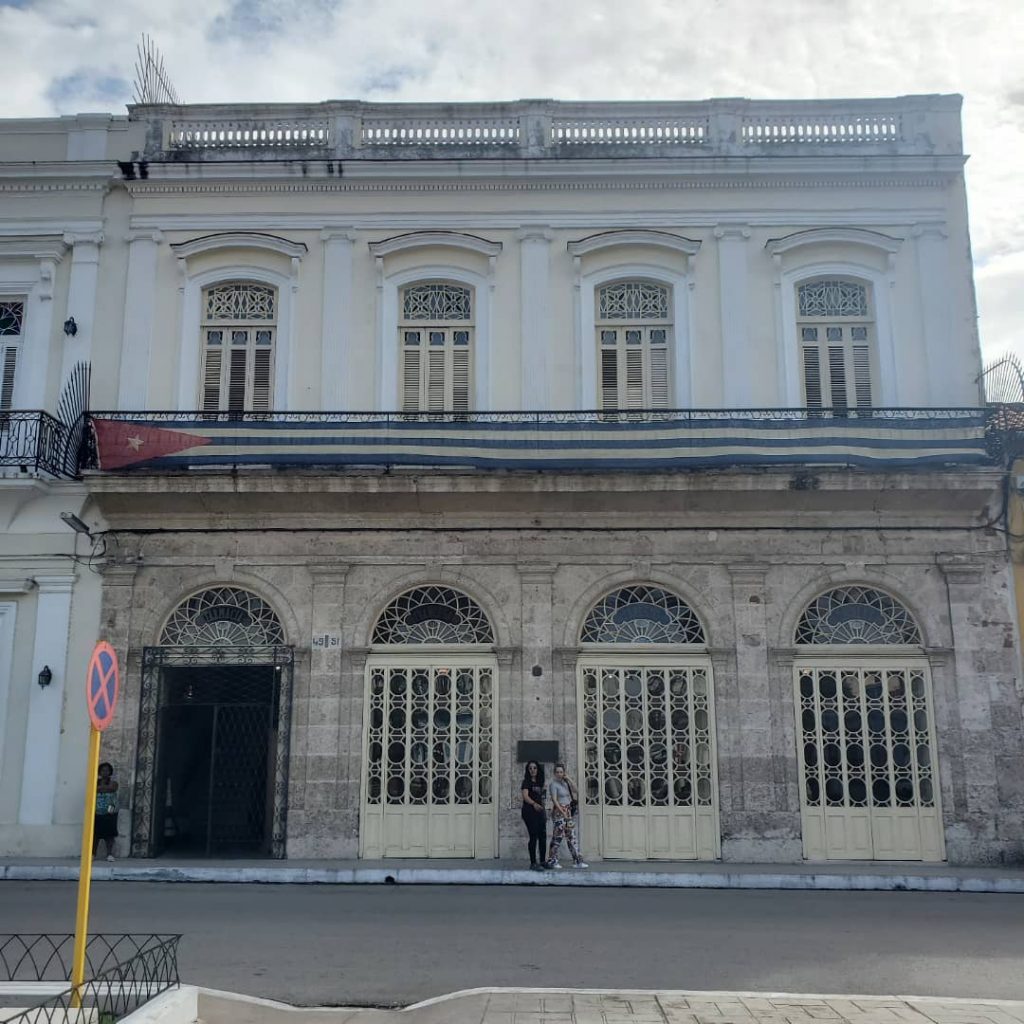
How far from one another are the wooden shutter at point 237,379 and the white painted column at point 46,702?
3.02 m

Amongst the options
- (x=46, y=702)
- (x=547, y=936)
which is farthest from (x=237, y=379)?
(x=547, y=936)

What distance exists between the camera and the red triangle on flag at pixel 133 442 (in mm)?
13625

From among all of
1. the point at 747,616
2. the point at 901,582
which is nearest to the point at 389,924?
the point at 747,616

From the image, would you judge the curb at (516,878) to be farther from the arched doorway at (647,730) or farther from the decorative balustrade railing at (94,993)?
the decorative balustrade railing at (94,993)

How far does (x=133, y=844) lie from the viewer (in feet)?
43.8

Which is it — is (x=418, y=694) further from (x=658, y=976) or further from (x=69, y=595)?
(x=658, y=976)

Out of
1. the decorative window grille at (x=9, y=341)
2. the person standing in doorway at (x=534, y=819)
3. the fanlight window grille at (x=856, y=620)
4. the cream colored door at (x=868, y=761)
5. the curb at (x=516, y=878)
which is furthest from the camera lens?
the decorative window grille at (x=9, y=341)

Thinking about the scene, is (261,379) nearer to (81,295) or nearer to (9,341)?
(81,295)

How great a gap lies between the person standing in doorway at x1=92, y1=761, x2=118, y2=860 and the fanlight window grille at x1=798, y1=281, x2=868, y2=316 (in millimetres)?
10537

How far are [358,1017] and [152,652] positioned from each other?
8.04 metres

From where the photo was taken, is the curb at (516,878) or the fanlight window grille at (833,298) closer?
the curb at (516,878)

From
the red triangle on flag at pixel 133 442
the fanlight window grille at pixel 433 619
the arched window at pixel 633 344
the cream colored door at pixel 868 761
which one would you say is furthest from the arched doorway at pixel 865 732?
the red triangle on flag at pixel 133 442

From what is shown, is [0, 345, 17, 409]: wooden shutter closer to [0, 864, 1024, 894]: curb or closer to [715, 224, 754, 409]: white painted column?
[0, 864, 1024, 894]: curb

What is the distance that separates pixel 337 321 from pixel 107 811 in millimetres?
6694
